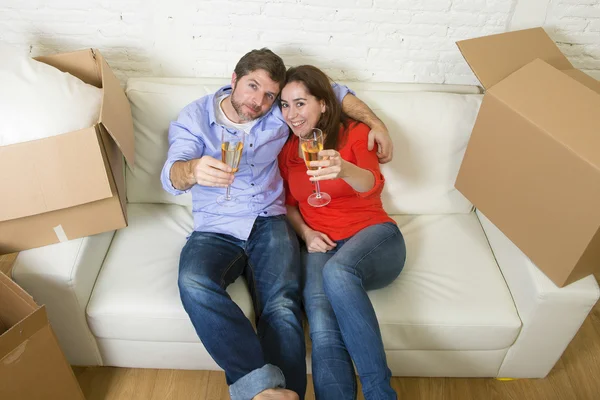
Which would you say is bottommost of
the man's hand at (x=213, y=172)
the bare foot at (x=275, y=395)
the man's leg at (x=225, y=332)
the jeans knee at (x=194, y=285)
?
the bare foot at (x=275, y=395)

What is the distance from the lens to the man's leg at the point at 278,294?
5.42ft

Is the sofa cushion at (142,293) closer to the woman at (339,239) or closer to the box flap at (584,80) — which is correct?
the woman at (339,239)

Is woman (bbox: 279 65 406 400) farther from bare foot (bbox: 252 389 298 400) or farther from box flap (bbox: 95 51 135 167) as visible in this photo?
box flap (bbox: 95 51 135 167)

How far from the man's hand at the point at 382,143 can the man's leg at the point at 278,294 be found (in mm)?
421

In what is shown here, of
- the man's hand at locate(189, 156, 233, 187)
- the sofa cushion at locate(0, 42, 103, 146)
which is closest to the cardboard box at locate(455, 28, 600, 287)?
the man's hand at locate(189, 156, 233, 187)

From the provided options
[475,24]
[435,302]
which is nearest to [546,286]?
[435,302]

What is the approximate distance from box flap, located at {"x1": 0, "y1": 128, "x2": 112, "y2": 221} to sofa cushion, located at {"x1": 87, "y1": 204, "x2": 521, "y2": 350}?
0.33 metres

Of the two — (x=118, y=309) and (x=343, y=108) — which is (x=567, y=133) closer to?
(x=343, y=108)

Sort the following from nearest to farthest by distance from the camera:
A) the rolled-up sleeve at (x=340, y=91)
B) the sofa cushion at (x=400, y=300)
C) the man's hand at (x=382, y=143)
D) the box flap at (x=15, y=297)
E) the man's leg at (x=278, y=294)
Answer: the box flap at (x=15, y=297) < the man's leg at (x=278, y=294) < the sofa cushion at (x=400, y=300) < the man's hand at (x=382, y=143) < the rolled-up sleeve at (x=340, y=91)

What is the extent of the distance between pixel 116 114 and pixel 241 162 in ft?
1.46

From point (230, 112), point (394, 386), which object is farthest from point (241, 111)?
point (394, 386)

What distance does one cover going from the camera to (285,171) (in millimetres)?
2033

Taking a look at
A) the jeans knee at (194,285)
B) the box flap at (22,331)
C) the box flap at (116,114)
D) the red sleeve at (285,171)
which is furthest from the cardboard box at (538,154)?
the box flap at (22,331)

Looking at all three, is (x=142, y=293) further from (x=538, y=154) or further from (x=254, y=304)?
(x=538, y=154)
